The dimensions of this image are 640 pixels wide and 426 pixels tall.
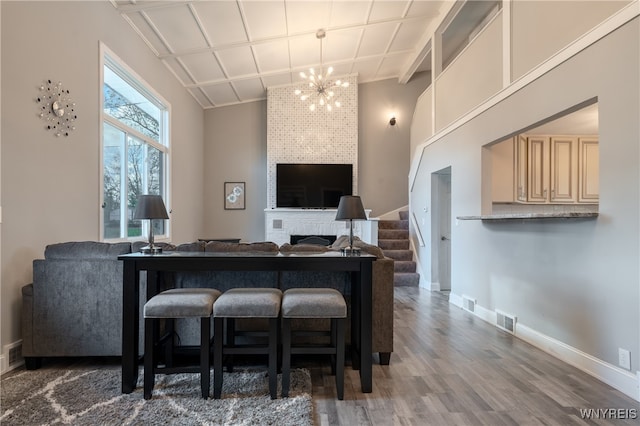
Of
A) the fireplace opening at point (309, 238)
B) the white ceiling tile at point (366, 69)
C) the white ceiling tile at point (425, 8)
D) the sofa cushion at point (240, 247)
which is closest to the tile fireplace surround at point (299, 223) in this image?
the fireplace opening at point (309, 238)

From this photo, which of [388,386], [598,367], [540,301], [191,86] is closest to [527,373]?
[598,367]

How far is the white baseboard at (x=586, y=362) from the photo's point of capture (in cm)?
221

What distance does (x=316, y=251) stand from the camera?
8.70 feet

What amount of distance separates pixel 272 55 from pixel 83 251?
183 inches

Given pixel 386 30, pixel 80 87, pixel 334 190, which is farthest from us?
pixel 334 190

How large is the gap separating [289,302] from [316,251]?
0.63 meters

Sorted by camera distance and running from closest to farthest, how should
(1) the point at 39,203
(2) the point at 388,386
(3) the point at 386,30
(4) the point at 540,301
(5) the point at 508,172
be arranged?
1. (2) the point at 388,386
2. (1) the point at 39,203
3. (4) the point at 540,301
4. (5) the point at 508,172
5. (3) the point at 386,30

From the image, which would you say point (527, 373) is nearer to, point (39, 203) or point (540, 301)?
point (540, 301)

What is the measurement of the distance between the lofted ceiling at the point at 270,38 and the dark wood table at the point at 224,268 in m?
3.45

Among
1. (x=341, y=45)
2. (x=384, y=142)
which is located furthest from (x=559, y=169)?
(x=341, y=45)

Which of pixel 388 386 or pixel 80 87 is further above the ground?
pixel 80 87

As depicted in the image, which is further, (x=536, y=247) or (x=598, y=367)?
(x=536, y=247)

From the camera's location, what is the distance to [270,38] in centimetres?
530

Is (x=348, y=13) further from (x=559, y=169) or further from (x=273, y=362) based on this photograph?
(x=273, y=362)
